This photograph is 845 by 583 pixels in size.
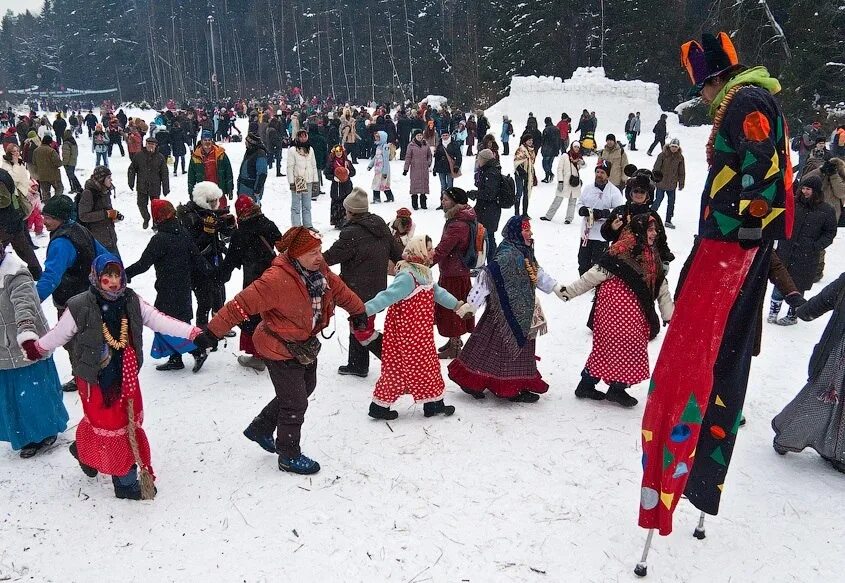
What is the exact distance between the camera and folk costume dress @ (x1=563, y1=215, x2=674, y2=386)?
207 inches

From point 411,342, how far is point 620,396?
1.87 metres

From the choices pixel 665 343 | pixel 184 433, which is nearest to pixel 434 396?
pixel 184 433

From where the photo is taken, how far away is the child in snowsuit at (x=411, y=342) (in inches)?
205

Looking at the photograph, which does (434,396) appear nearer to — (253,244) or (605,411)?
(605,411)

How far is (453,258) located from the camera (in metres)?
6.71

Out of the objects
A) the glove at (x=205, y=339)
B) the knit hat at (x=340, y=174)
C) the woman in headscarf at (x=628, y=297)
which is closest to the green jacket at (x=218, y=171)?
the knit hat at (x=340, y=174)

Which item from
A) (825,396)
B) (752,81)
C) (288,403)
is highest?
(752,81)

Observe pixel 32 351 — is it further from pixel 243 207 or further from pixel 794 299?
pixel 794 299

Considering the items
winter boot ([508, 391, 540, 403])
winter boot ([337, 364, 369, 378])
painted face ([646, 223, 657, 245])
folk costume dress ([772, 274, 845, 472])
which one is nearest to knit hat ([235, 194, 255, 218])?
winter boot ([337, 364, 369, 378])

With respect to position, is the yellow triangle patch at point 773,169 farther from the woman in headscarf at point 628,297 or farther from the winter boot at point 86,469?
the winter boot at point 86,469

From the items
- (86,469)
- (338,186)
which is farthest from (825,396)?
(338,186)

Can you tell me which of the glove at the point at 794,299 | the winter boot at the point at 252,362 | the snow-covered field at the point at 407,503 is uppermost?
the glove at the point at 794,299

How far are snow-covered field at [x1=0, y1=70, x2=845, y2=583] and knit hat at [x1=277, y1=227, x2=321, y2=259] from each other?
5.25 ft

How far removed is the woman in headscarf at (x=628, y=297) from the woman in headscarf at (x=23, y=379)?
398cm
